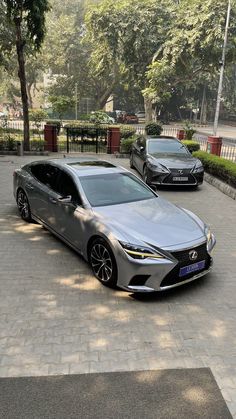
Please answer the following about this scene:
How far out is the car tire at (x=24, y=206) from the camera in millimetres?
7539

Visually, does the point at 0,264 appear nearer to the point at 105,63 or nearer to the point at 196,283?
the point at 196,283

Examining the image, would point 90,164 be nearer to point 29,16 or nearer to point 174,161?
point 174,161

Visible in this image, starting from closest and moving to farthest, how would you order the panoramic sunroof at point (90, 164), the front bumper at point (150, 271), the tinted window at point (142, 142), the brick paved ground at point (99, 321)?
the brick paved ground at point (99, 321), the front bumper at point (150, 271), the panoramic sunroof at point (90, 164), the tinted window at point (142, 142)

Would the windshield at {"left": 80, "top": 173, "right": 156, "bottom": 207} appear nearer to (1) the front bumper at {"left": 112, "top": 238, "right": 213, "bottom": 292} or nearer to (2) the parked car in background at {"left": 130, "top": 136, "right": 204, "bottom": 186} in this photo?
(1) the front bumper at {"left": 112, "top": 238, "right": 213, "bottom": 292}

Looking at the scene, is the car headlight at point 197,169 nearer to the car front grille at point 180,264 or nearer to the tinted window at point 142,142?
the tinted window at point 142,142

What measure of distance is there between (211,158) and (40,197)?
7.48m

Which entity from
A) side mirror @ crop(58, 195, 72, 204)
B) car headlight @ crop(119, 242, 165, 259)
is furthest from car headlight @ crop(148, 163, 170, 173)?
car headlight @ crop(119, 242, 165, 259)

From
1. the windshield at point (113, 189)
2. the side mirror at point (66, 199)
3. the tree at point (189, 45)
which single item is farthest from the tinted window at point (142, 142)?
the tree at point (189, 45)

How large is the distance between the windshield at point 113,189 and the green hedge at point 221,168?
5128 mm

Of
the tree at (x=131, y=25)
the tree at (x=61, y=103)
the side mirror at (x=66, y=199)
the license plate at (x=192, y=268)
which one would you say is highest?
the tree at (x=131, y=25)

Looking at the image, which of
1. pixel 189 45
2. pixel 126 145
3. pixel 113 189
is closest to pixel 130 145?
pixel 126 145

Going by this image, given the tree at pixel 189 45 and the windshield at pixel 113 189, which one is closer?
the windshield at pixel 113 189

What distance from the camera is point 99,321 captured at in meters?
4.43

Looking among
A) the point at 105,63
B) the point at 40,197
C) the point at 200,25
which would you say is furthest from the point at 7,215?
the point at 105,63
